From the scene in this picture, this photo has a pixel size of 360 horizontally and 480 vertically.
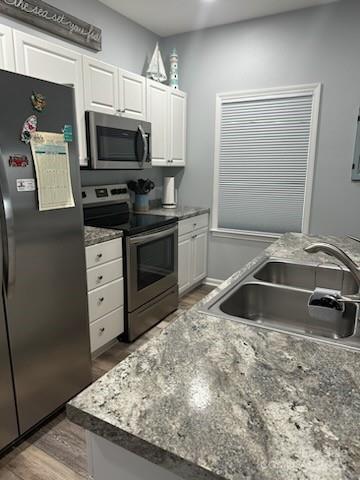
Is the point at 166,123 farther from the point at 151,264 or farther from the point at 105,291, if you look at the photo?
the point at 105,291

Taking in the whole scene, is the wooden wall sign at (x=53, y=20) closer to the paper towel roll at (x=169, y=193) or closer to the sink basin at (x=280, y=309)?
the paper towel roll at (x=169, y=193)

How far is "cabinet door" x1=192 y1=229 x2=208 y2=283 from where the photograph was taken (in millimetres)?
→ 3629

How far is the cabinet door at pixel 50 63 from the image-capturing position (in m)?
1.94

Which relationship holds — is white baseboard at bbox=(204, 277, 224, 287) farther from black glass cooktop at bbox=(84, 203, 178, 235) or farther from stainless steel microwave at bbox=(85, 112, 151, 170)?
stainless steel microwave at bbox=(85, 112, 151, 170)

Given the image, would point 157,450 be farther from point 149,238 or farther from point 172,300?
point 172,300

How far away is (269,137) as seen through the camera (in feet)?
11.0

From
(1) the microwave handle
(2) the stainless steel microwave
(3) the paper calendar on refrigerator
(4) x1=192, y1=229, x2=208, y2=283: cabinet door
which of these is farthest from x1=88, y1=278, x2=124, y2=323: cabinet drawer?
(4) x1=192, y1=229, x2=208, y2=283: cabinet door

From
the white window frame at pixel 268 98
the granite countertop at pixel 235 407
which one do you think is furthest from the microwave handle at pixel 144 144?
the granite countertop at pixel 235 407

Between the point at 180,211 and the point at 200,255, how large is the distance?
1.99 feet

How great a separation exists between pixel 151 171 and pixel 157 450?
3.37m

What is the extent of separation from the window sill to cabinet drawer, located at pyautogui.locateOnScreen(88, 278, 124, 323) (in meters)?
1.62

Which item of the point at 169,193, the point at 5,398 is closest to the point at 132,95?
the point at 169,193

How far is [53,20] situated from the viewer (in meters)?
2.42

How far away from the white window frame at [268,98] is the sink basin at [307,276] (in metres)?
1.75
